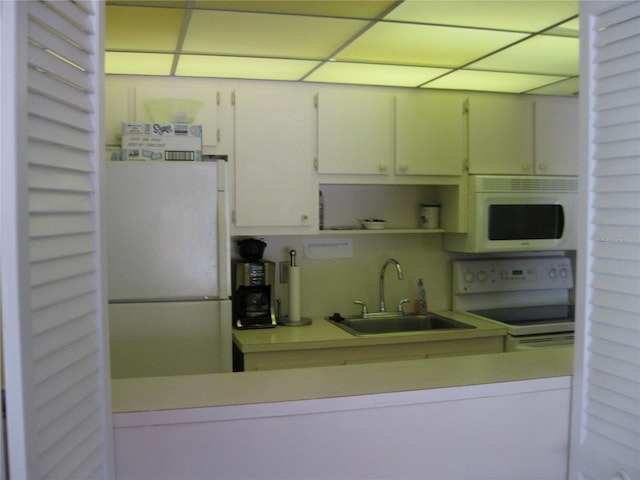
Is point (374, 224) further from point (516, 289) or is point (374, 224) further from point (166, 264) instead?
point (166, 264)

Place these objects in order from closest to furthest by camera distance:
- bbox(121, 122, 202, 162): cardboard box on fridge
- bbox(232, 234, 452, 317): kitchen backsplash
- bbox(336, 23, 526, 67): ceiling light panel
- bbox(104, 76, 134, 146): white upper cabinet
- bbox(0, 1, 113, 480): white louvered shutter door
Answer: bbox(0, 1, 113, 480): white louvered shutter door, bbox(336, 23, 526, 67): ceiling light panel, bbox(121, 122, 202, 162): cardboard box on fridge, bbox(104, 76, 134, 146): white upper cabinet, bbox(232, 234, 452, 317): kitchen backsplash

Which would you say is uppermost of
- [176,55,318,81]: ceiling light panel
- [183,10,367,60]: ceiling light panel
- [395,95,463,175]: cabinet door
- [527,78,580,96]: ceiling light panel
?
[527,78,580,96]: ceiling light panel

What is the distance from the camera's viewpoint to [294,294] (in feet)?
10.9

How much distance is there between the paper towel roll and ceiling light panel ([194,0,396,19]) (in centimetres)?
152

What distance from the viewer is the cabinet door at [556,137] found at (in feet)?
11.7

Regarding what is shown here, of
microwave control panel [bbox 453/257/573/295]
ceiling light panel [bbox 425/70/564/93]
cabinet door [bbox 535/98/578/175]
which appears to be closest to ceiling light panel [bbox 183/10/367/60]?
ceiling light panel [bbox 425/70/564/93]

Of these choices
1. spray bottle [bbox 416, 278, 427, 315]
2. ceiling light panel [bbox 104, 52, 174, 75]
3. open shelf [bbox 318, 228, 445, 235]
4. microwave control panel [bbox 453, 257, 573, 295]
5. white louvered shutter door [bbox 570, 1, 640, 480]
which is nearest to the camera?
white louvered shutter door [bbox 570, 1, 640, 480]

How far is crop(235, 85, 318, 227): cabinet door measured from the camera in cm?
310

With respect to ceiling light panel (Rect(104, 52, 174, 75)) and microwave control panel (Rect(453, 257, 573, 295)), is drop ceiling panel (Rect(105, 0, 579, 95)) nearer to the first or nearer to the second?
ceiling light panel (Rect(104, 52, 174, 75))

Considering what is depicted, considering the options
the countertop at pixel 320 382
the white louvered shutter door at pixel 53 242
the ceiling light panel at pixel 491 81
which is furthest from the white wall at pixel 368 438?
the ceiling light panel at pixel 491 81

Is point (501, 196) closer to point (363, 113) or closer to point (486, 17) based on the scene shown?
point (363, 113)

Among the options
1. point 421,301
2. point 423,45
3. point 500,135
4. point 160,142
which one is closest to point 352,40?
point 423,45

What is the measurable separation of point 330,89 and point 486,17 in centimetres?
125

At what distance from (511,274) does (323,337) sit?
1.51 m
